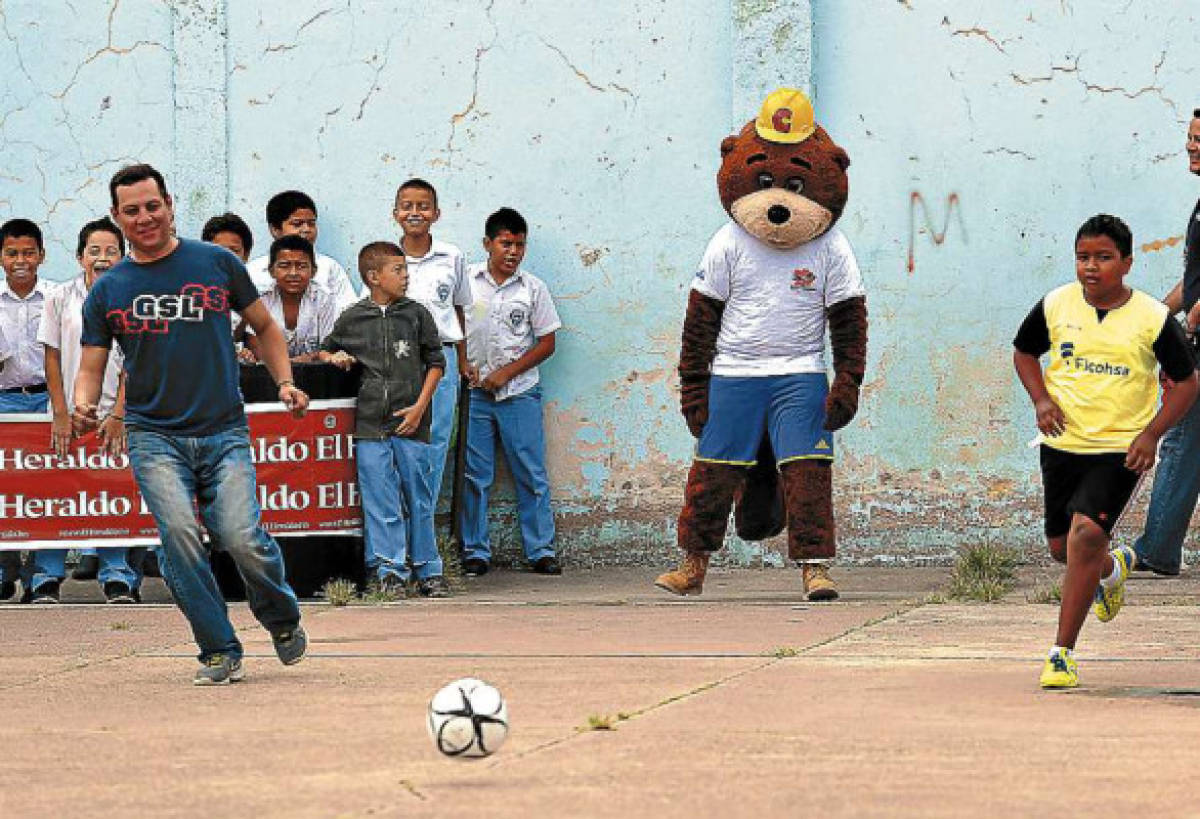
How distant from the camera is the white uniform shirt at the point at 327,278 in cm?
1146

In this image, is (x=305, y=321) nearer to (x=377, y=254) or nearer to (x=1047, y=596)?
(x=377, y=254)

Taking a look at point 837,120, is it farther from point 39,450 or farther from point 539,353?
point 39,450

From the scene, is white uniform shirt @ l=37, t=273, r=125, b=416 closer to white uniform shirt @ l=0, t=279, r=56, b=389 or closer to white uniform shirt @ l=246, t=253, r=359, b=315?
white uniform shirt @ l=0, t=279, r=56, b=389

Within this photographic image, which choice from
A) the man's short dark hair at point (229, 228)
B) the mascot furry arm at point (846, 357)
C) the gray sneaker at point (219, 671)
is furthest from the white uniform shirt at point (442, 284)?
the gray sneaker at point (219, 671)

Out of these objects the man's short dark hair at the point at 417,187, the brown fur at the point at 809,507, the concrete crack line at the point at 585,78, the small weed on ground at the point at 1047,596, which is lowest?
the small weed on ground at the point at 1047,596

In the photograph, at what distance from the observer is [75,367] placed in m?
11.0

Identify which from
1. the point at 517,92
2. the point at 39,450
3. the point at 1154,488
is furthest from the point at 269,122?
the point at 1154,488

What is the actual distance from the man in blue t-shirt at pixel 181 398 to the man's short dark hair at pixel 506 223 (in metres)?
4.52

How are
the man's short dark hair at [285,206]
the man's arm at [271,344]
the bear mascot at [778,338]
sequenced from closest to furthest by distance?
the man's arm at [271,344], the bear mascot at [778,338], the man's short dark hair at [285,206]

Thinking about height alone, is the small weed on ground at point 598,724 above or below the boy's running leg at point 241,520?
below

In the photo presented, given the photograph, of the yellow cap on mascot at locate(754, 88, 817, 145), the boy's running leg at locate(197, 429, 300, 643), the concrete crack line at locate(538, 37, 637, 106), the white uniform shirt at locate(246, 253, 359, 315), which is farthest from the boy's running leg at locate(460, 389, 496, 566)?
the boy's running leg at locate(197, 429, 300, 643)

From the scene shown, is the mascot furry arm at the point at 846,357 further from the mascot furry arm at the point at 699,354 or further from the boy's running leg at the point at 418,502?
the boy's running leg at the point at 418,502

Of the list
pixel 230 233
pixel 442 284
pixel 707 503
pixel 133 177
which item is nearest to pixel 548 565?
pixel 442 284

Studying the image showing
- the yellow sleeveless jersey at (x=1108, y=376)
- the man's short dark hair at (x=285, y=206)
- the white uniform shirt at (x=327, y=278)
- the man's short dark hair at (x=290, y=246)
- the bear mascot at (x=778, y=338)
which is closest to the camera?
the yellow sleeveless jersey at (x=1108, y=376)
